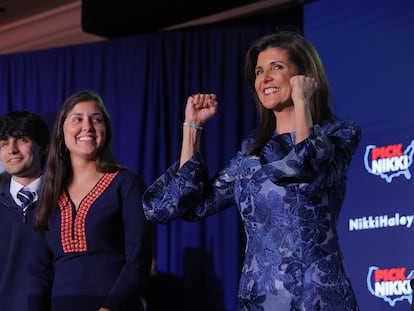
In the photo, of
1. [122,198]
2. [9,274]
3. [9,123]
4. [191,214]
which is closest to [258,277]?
[191,214]

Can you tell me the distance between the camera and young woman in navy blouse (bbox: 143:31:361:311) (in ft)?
6.72

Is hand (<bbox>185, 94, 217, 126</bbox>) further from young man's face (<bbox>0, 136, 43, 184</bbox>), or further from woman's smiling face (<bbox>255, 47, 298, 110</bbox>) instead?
young man's face (<bbox>0, 136, 43, 184</bbox>)

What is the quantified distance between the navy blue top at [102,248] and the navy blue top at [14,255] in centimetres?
15

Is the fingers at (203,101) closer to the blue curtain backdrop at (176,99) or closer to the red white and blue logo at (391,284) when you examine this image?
the red white and blue logo at (391,284)

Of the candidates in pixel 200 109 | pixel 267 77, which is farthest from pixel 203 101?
pixel 267 77

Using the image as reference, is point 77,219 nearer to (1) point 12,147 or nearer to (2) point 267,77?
(1) point 12,147

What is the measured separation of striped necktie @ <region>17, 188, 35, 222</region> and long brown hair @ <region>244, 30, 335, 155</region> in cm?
117

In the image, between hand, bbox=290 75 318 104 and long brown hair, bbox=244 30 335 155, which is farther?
long brown hair, bbox=244 30 335 155

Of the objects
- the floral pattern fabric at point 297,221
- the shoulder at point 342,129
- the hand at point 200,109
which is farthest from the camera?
the hand at point 200,109

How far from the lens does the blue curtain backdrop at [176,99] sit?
5.02 m

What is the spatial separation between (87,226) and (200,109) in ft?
2.13

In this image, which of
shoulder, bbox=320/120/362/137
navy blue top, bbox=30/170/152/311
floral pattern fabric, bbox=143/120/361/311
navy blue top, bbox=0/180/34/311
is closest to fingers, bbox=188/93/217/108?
floral pattern fabric, bbox=143/120/361/311

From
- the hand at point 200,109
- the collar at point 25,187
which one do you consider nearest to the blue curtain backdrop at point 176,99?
the collar at point 25,187

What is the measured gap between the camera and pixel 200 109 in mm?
2416
